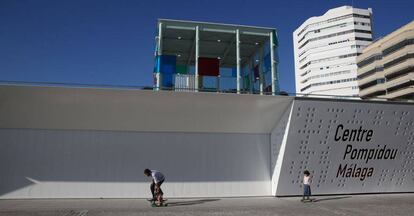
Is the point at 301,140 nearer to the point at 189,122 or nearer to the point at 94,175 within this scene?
the point at 189,122

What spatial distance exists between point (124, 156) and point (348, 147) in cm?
943

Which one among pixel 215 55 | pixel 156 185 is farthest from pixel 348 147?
pixel 215 55

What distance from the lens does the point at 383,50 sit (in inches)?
2815

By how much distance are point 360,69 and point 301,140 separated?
7534cm

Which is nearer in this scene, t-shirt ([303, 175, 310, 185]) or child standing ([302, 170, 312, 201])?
child standing ([302, 170, 312, 201])

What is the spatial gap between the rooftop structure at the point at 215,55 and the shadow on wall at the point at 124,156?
240 cm

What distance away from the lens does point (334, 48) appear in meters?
106

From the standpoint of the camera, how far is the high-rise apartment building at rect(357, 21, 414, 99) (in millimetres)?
63156

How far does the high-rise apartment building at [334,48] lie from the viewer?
10219cm

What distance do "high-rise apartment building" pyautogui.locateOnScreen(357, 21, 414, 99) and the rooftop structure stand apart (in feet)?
177

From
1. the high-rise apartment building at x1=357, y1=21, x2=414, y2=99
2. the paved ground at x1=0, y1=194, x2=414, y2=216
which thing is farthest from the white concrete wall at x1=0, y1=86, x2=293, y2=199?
the high-rise apartment building at x1=357, y1=21, x2=414, y2=99

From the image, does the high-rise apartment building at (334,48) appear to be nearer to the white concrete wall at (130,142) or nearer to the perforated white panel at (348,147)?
the perforated white panel at (348,147)

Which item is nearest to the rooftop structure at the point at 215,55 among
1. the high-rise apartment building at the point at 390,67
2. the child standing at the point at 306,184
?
the child standing at the point at 306,184

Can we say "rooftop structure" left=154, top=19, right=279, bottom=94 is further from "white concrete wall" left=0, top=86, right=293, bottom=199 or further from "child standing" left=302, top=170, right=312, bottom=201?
"child standing" left=302, top=170, right=312, bottom=201
